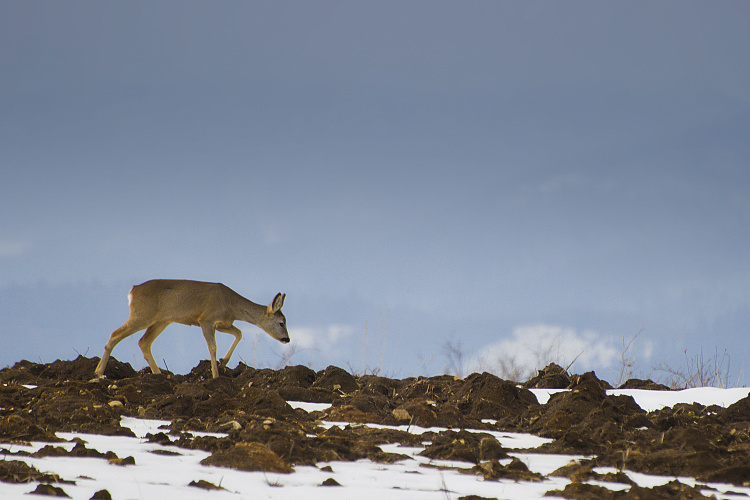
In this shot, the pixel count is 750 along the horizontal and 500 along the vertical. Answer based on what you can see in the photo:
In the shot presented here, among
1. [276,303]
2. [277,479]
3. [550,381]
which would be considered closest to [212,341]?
[276,303]

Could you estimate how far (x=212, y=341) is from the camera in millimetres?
12234

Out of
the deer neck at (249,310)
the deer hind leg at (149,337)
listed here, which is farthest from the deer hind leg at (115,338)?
the deer neck at (249,310)

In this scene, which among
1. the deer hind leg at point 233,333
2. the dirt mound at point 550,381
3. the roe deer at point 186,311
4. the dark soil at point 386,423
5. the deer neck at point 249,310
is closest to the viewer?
the dark soil at point 386,423

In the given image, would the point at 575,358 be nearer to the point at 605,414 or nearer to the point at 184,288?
the point at 605,414

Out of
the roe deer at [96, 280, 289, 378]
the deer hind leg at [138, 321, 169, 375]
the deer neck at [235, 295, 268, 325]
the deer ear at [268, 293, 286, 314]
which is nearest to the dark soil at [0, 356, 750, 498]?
the roe deer at [96, 280, 289, 378]

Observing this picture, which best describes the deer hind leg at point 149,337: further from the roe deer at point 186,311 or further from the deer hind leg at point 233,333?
the deer hind leg at point 233,333

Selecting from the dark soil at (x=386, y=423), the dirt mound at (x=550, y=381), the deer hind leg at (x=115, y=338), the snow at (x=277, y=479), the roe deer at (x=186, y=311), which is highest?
the roe deer at (x=186, y=311)

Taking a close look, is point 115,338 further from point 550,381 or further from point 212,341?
point 550,381

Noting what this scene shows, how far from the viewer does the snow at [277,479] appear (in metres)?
3.88

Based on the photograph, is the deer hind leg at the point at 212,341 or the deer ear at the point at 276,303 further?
the deer ear at the point at 276,303

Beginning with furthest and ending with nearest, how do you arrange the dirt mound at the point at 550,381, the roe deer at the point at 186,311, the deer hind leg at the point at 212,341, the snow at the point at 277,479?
the roe deer at the point at 186,311 < the deer hind leg at the point at 212,341 < the dirt mound at the point at 550,381 < the snow at the point at 277,479

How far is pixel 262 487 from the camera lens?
404cm

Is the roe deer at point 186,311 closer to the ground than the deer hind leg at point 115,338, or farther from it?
farther from it

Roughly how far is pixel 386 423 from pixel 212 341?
6.32 m
